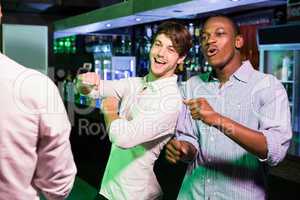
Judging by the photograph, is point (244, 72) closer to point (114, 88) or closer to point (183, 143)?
point (183, 143)

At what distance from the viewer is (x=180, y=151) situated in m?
1.55

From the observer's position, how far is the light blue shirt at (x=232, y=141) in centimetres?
144

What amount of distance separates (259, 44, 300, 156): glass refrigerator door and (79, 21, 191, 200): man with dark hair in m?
3.70

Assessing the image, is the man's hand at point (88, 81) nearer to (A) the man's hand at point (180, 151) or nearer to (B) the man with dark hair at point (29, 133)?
(A) the man's hand at point (180, 151)

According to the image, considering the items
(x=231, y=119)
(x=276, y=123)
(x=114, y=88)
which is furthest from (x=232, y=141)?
(x=114, y=88)

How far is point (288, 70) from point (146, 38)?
3134 mm

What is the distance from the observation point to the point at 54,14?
8.11 meters

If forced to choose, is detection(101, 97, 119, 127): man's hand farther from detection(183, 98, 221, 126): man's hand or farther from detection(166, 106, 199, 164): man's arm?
detection(183, 98, 221, 126): man's hand

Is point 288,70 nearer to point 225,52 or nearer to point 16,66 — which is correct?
point 225,52

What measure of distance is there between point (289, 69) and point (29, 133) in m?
5.09

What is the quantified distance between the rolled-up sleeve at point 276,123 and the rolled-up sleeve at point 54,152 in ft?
2.10

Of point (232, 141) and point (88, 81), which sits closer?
point (232, 141)

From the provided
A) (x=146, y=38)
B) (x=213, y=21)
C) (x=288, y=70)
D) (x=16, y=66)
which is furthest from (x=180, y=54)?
(x=146, y=38)

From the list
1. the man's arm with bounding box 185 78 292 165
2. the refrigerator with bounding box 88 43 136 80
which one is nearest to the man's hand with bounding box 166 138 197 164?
the man's arm with bounding box 185 78 292 165
